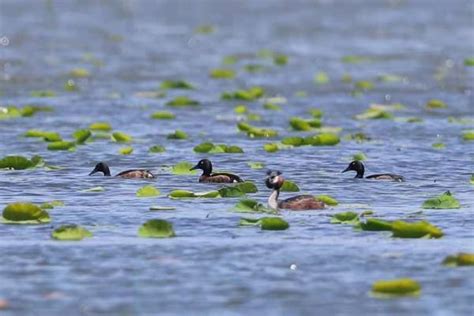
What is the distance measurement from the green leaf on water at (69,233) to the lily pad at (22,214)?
93 centimetres

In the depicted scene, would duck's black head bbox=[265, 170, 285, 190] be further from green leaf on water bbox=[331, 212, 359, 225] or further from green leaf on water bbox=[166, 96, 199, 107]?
green leaf on water bbox=[166, 96, 199, 107]

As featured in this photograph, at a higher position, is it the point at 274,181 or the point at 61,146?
the point at 61,146

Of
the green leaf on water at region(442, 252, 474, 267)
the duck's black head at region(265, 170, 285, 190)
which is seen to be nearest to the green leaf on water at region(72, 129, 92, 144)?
the duck's black head at region(265, 170, 285, 190)

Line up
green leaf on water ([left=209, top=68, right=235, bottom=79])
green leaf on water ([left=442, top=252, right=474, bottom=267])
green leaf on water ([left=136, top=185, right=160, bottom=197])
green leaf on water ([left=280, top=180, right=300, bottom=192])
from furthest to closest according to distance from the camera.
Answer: green leaf on water ([left=209, top=68, right=235, bottom=79]) < green leaf on water ([left=280, top=180, right=300, bottom=192]) < green leaf on water ([left=136, top=185, right=160, bottom=197]) < green leaf on water ([left=442, top=252, right=474, bottom=267])

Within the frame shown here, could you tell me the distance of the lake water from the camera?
14.6 metres

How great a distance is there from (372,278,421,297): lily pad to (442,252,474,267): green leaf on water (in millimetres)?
1211

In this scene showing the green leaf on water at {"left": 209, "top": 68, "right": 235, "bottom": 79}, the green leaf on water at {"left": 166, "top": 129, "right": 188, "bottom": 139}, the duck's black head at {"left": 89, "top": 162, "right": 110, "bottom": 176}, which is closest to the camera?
the duck's black head at {"left": 89, "top": 162, "right": 110, "bottom": 176}

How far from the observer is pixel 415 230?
672 inches

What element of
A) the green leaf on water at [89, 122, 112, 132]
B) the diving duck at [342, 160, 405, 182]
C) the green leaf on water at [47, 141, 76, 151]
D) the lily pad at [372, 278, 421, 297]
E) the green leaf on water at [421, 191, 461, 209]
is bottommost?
the lily pad at [372, 278, 421, 297]

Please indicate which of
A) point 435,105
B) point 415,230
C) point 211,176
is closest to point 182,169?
point 211,176

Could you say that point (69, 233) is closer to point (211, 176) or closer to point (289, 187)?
point (289, 187)

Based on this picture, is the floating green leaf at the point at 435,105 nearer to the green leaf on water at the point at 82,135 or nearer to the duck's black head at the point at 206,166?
the green leaf on water at the point at 82,135

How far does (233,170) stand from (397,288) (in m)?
9.07

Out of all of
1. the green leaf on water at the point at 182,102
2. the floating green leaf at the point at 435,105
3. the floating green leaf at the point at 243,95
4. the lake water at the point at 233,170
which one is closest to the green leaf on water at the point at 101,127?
the lake water at the point at 233,170
